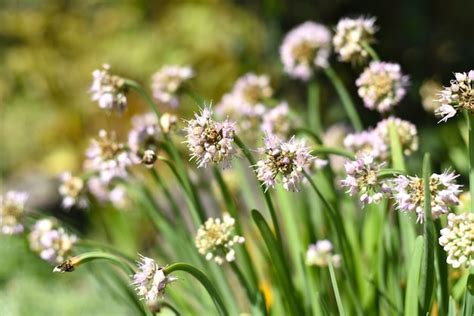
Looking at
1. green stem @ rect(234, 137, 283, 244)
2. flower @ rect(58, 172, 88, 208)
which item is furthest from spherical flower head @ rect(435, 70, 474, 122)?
flower @ rect(58, 172, 88, 208)

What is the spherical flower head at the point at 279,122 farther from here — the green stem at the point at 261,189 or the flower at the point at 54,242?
the flower at the point at 54,242

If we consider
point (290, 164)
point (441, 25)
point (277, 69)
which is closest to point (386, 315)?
point (290, 164)

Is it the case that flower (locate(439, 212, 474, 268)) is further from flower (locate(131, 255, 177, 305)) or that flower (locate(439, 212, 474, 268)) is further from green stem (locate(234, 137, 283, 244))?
flower (locate(131, 255, 177, 305))

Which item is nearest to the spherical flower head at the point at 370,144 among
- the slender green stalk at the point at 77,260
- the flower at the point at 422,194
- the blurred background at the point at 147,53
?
the flower at the point at 422,194

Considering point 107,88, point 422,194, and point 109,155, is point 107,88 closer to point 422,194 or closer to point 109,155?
point 109,155

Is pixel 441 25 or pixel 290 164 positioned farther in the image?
pixel 441 25

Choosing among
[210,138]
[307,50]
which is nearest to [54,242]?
[210,138]

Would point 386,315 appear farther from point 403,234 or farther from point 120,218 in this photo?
point 120,218

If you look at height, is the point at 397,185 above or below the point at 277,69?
below
